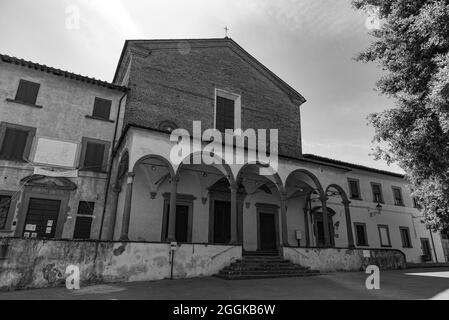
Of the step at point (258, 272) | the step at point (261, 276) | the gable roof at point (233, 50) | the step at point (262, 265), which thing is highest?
the gable roof at point (233, 50)

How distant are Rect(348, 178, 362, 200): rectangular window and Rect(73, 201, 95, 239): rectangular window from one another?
16.8 metres

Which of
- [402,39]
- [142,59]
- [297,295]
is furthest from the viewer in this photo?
[142,59]

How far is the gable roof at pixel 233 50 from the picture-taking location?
17.1 metres

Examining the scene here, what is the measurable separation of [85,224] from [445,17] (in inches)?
586

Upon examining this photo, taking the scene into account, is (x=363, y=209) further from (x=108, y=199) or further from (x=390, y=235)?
(x=108, y=199)

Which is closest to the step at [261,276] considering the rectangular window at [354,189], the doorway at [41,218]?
the doorway at [41,218]

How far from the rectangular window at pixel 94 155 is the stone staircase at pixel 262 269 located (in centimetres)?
781

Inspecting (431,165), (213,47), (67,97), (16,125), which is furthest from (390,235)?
(16,125)

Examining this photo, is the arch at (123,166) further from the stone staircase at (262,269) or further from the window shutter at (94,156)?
the stone staircase at (262,269)

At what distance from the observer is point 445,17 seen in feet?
25.6

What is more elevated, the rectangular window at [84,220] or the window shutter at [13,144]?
the window shutter at [13,144]

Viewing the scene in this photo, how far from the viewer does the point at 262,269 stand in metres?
11.5

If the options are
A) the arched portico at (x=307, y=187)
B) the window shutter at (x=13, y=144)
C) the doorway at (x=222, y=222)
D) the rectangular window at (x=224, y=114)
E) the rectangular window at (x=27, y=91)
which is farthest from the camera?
the rectangular window at (x=224, y=114)

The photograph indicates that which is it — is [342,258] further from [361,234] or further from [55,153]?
[55,153]
